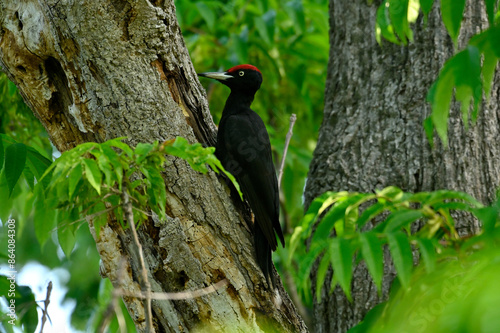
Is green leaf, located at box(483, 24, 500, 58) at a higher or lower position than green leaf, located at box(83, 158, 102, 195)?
higher

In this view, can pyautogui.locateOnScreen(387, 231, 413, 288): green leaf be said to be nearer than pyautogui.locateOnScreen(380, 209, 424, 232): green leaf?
Yes

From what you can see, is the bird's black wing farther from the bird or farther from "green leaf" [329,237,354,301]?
"green leaf" [329,237,354,301]

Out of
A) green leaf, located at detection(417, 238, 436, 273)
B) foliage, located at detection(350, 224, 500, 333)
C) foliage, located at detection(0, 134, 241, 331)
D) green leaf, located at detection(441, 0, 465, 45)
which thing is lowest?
foliage, located at detection(350, 224, 500, 333)

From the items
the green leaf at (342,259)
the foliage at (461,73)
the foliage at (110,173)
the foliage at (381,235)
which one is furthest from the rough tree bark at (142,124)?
the foliage at (461,73)

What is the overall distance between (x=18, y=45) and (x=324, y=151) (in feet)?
6.28

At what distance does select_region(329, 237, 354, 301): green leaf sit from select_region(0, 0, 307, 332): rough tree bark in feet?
3.03

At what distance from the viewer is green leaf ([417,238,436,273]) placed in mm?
1463

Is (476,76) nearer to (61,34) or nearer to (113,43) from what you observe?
(113,43)

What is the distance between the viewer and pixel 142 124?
8.12 ft

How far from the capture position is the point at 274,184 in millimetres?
3496

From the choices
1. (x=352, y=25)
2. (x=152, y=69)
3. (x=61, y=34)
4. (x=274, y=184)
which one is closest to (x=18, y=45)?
(x=61, y=34)

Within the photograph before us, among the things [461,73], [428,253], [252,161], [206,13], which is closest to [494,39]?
[461,73]

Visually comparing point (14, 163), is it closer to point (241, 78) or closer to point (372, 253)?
point (372, 253)

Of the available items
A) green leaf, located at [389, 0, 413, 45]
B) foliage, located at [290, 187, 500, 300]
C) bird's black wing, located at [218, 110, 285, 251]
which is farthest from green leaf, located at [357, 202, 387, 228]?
bird's black wing, located at [218, 110, 285, 251]
